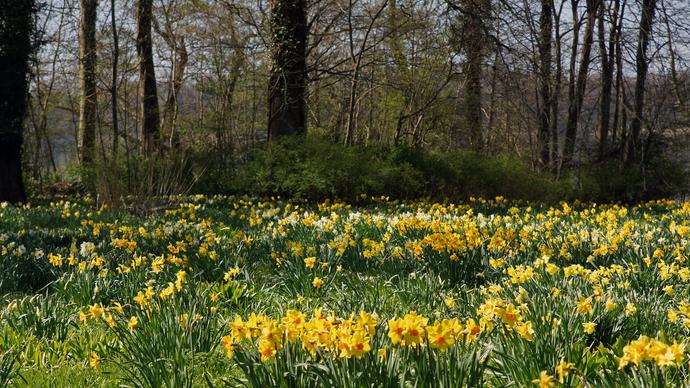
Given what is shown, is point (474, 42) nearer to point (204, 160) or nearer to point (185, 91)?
point (204, 160)

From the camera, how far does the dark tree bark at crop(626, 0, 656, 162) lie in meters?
10.7

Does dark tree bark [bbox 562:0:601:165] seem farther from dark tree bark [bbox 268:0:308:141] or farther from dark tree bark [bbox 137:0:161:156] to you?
dark tree bark [bbox 137:0:161:156]

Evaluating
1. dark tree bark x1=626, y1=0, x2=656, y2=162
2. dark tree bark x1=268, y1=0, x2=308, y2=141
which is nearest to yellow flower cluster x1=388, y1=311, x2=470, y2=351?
dark tree bark x1=626, y1=0, x2=656, y2=162

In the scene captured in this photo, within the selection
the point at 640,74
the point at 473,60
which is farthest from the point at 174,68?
the point at 640,74

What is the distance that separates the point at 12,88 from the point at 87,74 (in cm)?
284

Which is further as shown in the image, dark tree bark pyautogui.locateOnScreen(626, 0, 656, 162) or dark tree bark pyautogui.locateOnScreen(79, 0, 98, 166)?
dark tree bark pyautogui.locateOnScreen(79, 0, 98, 166)

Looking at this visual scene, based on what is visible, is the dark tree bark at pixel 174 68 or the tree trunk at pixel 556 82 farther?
the dark tree bark at pixel 174 68

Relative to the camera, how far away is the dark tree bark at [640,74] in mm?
10727

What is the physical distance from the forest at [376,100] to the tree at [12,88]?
0.03 m

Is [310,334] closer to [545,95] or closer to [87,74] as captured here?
[545,95]

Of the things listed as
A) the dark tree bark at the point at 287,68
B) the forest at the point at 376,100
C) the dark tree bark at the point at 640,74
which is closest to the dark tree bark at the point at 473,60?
the forest at the point at 376,100

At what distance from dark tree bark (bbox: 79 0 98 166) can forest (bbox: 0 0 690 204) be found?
0.19ft

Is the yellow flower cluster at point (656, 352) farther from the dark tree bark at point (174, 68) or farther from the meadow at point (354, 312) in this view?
the dark tree bark at point (174, 68)

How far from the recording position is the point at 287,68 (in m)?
12.7
